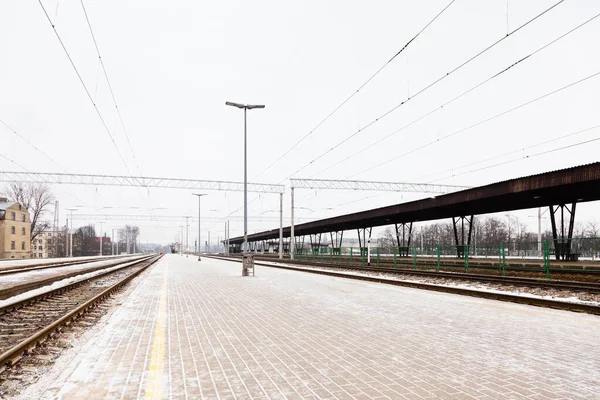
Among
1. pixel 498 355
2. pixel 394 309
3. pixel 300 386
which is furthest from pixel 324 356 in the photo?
pixel 394 309

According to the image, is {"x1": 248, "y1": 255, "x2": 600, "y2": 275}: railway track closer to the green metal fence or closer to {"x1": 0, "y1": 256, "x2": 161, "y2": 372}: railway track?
the green metal fence

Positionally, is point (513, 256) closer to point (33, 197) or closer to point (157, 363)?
point (157, 363)

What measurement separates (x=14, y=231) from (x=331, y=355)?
273 feet

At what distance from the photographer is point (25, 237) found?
3044 inches

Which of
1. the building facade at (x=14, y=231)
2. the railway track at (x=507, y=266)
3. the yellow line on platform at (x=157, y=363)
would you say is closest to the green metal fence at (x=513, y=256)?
the railway track at (x=507, y=266)

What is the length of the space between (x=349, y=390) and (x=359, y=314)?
5.03 metres

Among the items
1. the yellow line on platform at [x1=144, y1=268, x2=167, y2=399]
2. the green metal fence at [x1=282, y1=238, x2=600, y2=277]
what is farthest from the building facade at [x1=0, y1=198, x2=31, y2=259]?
the yellow line on platform at [x1=144, y1=268, x2=167, y2=399]

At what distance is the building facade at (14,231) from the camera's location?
69188 millimetres

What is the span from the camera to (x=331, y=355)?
18.6 ft

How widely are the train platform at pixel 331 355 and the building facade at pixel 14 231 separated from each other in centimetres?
7387

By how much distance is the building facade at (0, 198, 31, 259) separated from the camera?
227 feet

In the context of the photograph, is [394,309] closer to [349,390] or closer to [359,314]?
[359,314]

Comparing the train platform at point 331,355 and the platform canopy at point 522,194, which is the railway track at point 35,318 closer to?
the train platform at point 331,355

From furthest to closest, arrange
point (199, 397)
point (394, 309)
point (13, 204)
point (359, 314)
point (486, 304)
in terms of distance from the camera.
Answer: point (13, 204) → point (486, 304) → point (394, 309) → point (359, 314) → point (199, 397)
